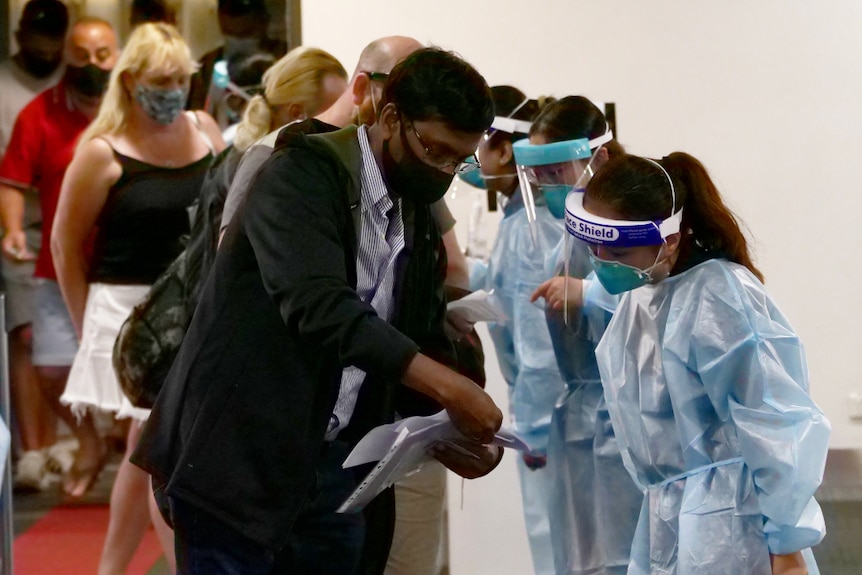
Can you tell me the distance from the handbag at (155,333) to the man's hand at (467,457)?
819 millimetres

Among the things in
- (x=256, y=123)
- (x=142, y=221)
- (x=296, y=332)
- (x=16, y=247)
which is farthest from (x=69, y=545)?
(x=296, y=332)

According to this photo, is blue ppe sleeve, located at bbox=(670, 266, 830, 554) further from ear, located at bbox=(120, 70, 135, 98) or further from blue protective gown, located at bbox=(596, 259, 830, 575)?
ear, located at bbox=(120, 70, 135, 98)

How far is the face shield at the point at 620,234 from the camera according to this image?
1.82 meters

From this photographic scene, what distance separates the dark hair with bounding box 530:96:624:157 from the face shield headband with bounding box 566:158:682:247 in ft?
1.91

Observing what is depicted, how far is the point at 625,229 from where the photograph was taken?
1.82 meters

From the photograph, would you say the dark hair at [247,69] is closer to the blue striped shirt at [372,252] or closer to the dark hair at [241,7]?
the dark hair at [241,7]

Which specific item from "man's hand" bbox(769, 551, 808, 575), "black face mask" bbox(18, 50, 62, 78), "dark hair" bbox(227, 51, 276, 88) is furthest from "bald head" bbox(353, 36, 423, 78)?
"black face mask" bbox(18, 50, 62, 78)

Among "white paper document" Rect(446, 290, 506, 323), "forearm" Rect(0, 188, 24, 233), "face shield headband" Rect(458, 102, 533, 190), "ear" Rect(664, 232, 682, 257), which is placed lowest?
"forearm" Rect(0, 188, 24, 233)

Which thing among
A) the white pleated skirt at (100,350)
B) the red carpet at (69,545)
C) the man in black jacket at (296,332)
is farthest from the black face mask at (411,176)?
the red carpet at (69,545)

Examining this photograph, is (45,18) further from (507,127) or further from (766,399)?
(766,399)

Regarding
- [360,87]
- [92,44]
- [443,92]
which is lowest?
[92,44]

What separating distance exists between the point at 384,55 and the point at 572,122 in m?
0.60

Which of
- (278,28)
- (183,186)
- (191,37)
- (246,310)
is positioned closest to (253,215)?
(246,310)

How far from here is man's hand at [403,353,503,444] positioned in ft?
4.35
